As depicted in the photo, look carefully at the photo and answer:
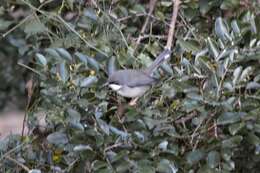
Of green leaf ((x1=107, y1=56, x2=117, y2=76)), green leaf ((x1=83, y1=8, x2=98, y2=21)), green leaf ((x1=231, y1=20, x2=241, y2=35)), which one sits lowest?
green leaf ((x1=107, y1=56, x2=117, y2=76))

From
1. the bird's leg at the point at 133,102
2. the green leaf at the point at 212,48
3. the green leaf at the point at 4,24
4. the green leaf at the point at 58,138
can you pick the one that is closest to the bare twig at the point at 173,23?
the bird's leg at the point at 133,102

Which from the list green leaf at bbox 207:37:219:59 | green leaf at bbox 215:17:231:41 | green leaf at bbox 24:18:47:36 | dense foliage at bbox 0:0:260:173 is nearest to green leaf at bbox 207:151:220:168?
dense foliage at bbox 0:0:260:173

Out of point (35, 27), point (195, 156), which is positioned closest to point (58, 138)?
point (195, 156)

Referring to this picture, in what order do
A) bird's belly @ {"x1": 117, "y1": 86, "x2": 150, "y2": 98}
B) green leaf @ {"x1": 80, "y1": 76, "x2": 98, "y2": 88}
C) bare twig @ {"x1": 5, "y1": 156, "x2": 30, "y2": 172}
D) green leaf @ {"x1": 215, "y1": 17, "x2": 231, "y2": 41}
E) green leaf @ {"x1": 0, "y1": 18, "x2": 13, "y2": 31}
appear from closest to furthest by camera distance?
green leaf @ {"x1": 80, "y1": 76, "x2": 98, "y2": 88} → green leaf @ {"x1": 215, "y1": 17, "x2": 231, "y2": 41} → bare twig @ {"x1": 5, "y1": 156, "x2": 30, "y2": 172} → bird's belly @ {"x1": 117, "y1": 86, "x2": 150, "y2": 98} → green leaf @ {"x1": 0, "y1": 18, "x2": 13, "y2": 31}

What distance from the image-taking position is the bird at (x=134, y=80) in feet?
10.3

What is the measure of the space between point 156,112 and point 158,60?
0.33 meters

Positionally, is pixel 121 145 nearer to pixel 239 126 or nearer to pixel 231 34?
pixel 239 126

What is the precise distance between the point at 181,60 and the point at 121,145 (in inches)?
19.3

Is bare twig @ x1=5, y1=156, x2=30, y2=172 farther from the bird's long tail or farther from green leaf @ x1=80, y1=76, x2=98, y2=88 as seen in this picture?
the bird's long tail

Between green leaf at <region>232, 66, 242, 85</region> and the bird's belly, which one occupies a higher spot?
green leaf at <region>232, 66, 242, 85</region>

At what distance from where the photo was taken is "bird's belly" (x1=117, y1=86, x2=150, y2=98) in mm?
3270

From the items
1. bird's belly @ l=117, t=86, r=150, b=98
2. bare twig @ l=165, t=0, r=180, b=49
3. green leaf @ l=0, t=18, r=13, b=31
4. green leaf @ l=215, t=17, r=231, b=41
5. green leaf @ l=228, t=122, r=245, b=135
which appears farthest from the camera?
green leaf @ l=0, t=18, r=13, b=31

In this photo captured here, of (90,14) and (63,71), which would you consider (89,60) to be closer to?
(63,71)

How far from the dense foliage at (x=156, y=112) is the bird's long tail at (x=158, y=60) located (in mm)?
32
